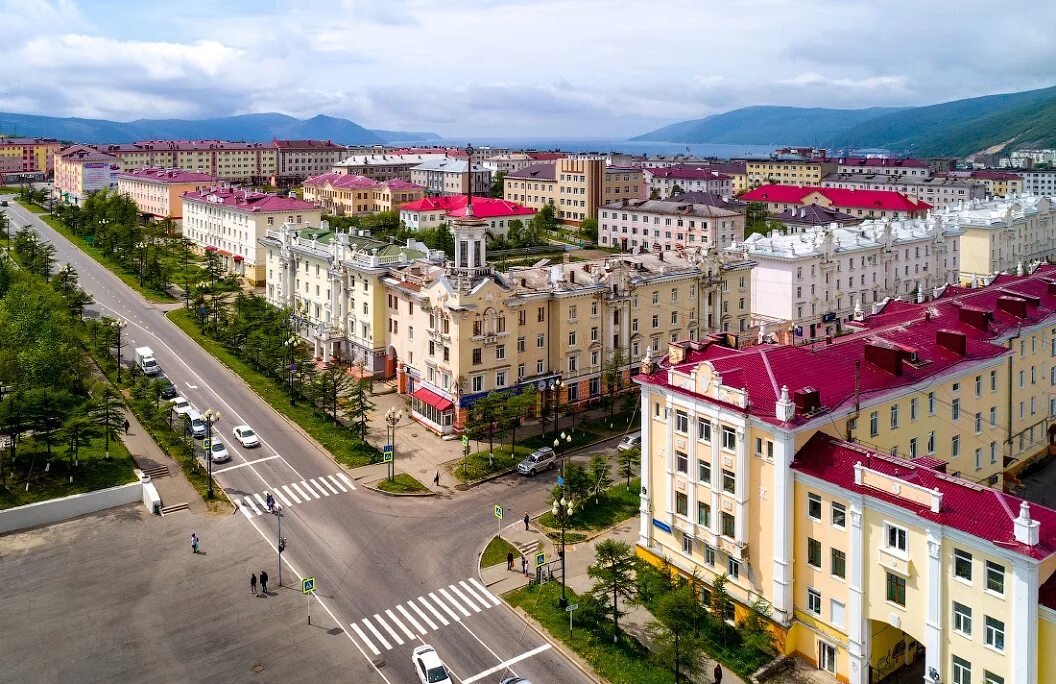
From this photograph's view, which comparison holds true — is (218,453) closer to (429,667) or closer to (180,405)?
(180,405)

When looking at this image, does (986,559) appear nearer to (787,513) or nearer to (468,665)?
(787,513)

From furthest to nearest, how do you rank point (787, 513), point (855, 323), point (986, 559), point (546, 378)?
point (546, 378) → point (855, 323) → point (787, 513) → point (986, 559)

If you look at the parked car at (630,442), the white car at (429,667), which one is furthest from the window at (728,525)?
the parked car at (630,442)

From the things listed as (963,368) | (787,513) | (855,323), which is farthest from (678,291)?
(787,513)

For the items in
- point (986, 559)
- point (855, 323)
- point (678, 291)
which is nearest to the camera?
point (986, 559)

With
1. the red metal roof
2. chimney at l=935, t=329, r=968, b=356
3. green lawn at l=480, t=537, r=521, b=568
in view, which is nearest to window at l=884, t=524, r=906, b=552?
the red metal roof

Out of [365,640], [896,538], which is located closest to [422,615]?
[365,640]

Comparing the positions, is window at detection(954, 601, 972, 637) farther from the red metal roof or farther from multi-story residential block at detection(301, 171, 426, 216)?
→ multi-story residential block at detection(301, 171, 426, 216)

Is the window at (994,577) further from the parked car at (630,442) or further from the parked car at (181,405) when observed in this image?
the parked car at (181,405)
